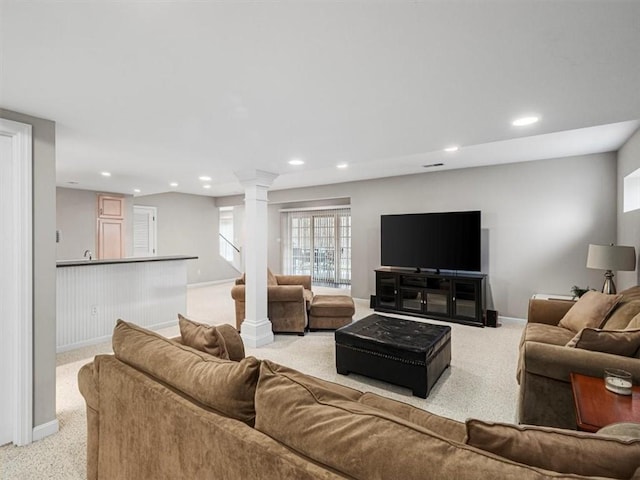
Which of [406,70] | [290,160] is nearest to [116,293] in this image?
[290,160]

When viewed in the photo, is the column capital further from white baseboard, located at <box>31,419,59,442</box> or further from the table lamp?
the table lamp

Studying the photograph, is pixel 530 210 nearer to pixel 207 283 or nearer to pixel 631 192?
pixel 631 192

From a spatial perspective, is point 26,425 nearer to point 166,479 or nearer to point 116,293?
point 166,479

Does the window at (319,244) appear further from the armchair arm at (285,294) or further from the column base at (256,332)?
the column base at (256,332)

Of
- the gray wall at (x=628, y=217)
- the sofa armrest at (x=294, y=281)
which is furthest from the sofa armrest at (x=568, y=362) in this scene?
the sofa armrest at (x=294, y=281)

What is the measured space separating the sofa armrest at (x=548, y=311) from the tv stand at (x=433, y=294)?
4.53ft

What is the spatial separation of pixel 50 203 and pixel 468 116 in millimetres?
2893

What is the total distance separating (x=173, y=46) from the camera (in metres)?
1.38

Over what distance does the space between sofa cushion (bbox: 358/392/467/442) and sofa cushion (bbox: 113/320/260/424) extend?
0.65 metres

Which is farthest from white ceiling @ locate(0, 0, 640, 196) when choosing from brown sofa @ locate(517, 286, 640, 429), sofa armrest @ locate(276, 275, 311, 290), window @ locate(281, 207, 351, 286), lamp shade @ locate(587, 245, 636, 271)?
window @ locate(281, 207, 351, 286)

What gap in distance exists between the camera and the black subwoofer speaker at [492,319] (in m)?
4.69

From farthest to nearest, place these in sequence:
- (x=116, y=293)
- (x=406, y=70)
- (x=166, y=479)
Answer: (x=116, y=293)
(x=406, y=70)
(x=166, y=479)

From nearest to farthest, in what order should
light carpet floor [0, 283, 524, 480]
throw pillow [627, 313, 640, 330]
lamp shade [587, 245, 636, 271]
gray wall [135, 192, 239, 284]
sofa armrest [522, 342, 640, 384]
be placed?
sofa armrest [522, 342, 640, 384], light carpet floor [0, 283, 524, 480], throw pillow [627, 313, 640, 330], lamp shade [587, 245, 636, 271], gray wall [135, 192, 239, 284]

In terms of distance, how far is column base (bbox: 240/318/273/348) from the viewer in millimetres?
3945
